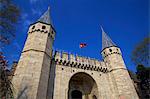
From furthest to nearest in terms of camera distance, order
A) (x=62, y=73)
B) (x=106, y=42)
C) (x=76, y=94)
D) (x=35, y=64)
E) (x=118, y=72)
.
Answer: (x=106, y=42), (x=76, y=94), (x=118, y=72), (x=62, y=73), (x=35, y=64)

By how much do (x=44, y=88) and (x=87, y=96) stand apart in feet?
21.8

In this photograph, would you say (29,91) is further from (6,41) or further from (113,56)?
(113,56)

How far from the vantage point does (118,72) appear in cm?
1739

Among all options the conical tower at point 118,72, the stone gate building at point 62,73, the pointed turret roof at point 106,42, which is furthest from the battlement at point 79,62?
the pointed turret roof at point 106,42

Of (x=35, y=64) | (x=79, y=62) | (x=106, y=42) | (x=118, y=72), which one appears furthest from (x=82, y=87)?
(x=106, y=42)

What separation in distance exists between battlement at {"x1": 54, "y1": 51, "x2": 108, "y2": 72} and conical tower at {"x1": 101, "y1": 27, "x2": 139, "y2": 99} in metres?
1.10

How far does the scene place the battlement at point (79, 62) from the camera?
16750 mm

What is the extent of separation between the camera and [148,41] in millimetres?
14680

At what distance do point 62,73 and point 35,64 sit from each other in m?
3.60

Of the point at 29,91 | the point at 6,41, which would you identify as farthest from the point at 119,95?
the point at 6,41

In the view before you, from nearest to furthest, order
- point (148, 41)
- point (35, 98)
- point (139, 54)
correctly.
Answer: point (35, 98) < point (148, 41) < point (139, 54)

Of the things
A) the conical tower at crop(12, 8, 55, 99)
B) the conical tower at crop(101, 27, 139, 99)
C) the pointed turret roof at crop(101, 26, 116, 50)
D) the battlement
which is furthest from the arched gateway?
the pointed turret roof at crop(101, 26, 116, 50)

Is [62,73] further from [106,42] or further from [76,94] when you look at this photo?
[106,42]

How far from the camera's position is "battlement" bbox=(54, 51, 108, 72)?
16.8 metres
